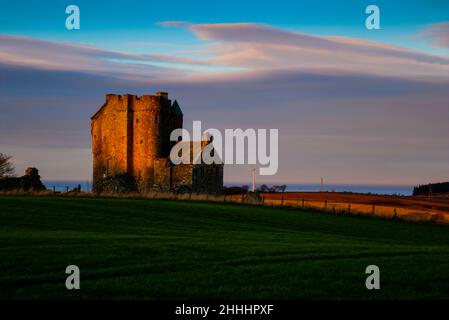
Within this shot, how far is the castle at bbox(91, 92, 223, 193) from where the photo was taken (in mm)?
69812

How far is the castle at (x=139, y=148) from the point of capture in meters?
69.8

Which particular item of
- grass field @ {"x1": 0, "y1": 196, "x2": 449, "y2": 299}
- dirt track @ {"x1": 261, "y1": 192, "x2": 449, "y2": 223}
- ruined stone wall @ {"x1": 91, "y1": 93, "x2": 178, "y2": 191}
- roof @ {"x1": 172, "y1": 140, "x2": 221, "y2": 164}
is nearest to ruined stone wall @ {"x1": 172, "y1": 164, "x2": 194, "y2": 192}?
roof @ {"x1": 172, "y1": 140, "x2": 221, "y2": 164}

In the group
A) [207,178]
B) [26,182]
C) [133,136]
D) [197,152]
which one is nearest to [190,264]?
[26,182]

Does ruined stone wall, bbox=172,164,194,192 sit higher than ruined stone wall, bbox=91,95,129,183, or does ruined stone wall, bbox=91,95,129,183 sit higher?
ruined stone wall, bbox=91,95,129,183

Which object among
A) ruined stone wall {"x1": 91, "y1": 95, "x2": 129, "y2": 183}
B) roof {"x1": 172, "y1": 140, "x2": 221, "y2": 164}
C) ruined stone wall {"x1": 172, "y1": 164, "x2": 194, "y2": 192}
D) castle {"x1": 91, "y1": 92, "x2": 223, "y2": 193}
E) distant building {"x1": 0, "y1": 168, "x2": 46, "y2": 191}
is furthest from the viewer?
ruined stone wall {"x1": 91, "y1": 95, "x2": 129, "y2": 183}

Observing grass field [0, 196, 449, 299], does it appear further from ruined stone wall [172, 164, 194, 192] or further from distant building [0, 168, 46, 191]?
ruined stone wall [172, 164, 194, 192]

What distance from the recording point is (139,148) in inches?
2916

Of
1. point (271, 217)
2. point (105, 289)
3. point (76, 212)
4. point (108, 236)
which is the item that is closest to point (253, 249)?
point (108, 236)

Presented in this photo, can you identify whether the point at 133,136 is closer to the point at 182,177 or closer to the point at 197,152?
the point at 197,152

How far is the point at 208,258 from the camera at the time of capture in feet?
65.1

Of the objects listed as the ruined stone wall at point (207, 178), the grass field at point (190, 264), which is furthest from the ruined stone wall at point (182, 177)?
the grass field at point (190, 264)

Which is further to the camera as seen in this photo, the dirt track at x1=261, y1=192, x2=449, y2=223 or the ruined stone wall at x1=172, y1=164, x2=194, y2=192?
the ruined stone wall at x1=172, y1=164, x2=194, y2=192
